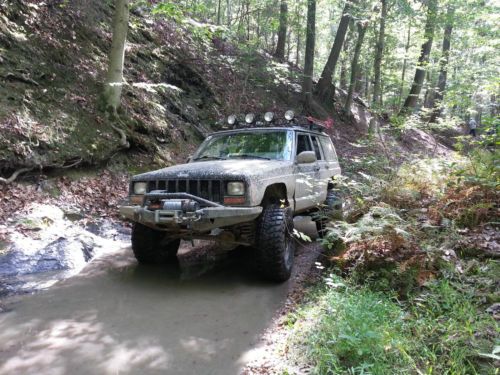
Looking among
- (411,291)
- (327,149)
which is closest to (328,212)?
(327,149)

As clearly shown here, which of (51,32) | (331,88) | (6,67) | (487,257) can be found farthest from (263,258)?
(331,88)

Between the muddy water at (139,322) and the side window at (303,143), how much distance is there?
2.13 m

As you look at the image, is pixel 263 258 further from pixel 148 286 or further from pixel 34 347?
pixel 34 347

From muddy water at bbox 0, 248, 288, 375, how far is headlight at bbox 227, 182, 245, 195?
45.9 inches

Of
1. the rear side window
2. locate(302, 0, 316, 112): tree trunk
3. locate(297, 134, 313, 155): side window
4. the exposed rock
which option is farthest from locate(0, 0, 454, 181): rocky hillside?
locate(297, 134, 313, 155): side window

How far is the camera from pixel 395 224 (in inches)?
183

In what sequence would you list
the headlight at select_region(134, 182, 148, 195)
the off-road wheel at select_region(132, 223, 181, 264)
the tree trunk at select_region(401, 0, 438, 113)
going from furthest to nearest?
the tree trunk at select_region(401, 0, 438, 113)
the off-road wheel at select_region(132, 223, 181, 264)
the headlight at select_region(134, 182, 148, 195)

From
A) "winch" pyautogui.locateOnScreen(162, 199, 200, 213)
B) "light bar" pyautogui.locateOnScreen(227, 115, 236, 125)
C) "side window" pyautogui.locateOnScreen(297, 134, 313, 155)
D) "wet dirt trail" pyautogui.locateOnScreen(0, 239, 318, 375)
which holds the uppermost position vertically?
"light bar" pyautogui.locateOnScreen(227, 115, 236, 125)

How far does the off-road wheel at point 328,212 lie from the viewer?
5.85m

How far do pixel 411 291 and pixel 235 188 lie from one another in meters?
2.12

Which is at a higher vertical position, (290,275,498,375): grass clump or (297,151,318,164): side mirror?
(297,151,318,164): side mirror

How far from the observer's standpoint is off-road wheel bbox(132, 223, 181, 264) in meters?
5.28

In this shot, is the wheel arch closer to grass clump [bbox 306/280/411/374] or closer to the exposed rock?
grass clump [bbox 306/280/411/374]

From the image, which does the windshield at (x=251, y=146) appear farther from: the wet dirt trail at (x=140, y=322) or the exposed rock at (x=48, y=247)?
the exposed rock at (x=48, y=247)
